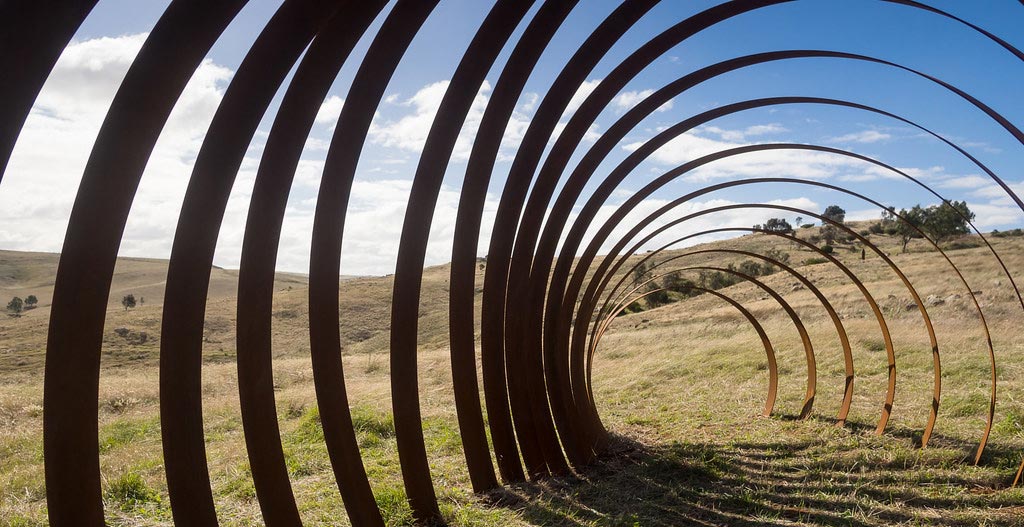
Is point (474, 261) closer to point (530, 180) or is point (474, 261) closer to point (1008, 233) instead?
point (530, 180)

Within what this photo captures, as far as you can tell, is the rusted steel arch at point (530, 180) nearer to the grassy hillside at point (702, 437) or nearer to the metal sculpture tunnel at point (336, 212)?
the metal sculpture tunnel at point (336, 212)

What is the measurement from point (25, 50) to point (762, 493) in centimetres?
696

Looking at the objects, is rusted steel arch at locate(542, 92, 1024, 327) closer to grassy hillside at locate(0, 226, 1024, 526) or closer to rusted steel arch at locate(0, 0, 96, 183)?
Result: grassy hillside at locate(0, 226, 1024, 526)

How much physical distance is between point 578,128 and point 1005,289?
22910 mm

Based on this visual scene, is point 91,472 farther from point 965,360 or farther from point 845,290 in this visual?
point 845,290

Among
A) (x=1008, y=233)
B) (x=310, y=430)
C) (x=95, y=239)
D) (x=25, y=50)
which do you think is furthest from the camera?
(x=1008, y=233)

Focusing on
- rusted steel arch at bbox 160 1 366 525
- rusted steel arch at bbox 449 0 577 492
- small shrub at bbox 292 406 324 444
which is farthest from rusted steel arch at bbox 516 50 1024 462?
small shrub at bbox 292 406 324 444

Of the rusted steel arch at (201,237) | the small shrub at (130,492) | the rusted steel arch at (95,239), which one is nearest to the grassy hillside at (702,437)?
the small shrub at (130,492)

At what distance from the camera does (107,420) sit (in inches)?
523

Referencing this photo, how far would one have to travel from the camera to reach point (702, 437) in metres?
9.54

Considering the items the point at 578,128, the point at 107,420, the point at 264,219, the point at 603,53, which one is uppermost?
the point at 603,53

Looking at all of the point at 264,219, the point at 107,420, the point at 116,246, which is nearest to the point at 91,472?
the point at 116,246

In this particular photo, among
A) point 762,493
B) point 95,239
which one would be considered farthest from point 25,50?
point 762,493

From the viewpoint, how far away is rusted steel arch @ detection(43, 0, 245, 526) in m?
2.70
